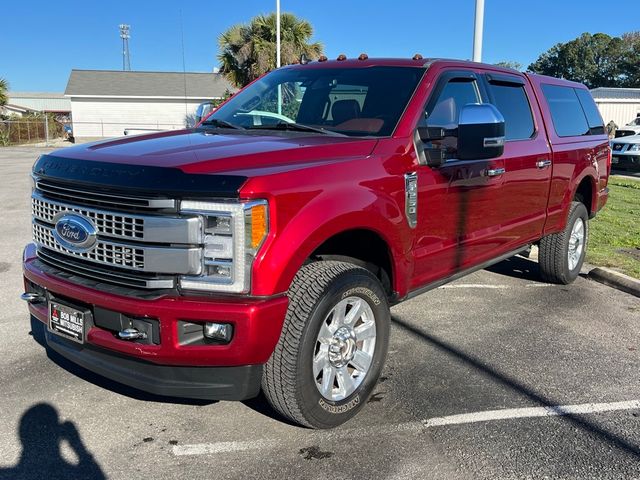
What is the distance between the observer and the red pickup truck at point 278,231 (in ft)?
8.85

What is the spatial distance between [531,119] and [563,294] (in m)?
1.89

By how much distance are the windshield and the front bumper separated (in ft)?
5.09

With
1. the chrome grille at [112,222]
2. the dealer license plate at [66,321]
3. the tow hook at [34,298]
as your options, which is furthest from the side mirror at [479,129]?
the tow hook at [34,298]

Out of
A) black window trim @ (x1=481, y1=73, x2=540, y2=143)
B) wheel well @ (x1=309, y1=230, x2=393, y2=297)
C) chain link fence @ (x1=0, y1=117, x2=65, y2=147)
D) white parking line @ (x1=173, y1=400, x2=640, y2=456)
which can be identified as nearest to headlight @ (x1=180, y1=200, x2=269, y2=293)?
wheel well @ (x1=309, y1=230, x2=393, y2=297)

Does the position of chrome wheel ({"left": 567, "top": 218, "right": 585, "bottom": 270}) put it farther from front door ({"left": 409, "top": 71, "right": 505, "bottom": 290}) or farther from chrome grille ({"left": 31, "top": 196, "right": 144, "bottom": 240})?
chrome grille ({"left": 31, "top": 196, "right": 144, "bottom": 240})

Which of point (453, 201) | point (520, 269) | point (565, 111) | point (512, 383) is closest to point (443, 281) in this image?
point (453, 201)

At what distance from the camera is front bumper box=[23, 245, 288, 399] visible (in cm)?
268

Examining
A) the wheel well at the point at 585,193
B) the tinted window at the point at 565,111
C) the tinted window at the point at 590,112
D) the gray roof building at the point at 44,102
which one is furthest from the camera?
the gray roof building at the point at 44,102

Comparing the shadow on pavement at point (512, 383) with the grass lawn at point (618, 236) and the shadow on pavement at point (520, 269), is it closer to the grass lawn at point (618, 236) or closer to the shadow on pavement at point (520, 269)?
the shadow on pavement at point (520, 269)

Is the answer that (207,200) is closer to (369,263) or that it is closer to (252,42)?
(369,263)

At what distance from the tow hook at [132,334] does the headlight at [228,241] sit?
1.04ft

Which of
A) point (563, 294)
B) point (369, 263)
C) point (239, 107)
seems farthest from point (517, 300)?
point (239, 107)

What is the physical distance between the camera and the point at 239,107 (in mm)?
4582

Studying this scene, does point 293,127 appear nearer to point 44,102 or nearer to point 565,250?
point 565,250
